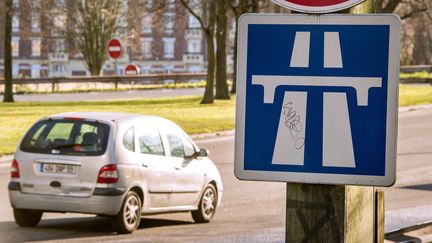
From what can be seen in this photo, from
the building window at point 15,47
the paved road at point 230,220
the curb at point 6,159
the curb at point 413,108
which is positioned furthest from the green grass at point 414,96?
the building window at point 15,47

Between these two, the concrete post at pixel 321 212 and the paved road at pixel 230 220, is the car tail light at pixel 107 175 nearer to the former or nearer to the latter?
the paved road at pixel 230 220

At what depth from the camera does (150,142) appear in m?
14.2

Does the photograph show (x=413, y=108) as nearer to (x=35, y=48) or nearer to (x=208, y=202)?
(x=208, y=202)

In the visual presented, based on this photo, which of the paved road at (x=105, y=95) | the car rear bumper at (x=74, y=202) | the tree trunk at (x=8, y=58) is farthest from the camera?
the paved road at (x=105, y=95)

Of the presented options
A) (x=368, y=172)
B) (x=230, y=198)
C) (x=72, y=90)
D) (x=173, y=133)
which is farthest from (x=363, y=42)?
(x=72, y=90)

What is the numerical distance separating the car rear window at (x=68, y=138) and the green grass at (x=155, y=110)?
10047 millimetres

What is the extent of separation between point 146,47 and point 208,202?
100 meters

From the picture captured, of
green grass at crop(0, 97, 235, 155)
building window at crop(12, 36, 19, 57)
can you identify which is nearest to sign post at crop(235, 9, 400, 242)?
green grass at crop(0, 97, 235, 155)

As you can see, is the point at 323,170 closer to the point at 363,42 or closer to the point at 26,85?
the point at 363,42

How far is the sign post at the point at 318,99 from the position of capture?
386 cm

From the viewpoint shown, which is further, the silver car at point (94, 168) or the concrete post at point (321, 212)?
the silver car at point (94, 168)

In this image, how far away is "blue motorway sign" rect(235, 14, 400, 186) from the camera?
152 inches

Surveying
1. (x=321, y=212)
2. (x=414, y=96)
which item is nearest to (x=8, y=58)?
(x=414, y=96)

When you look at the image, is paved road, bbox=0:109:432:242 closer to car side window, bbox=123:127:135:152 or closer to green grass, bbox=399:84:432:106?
car side window, bbox=123:127:135:152
